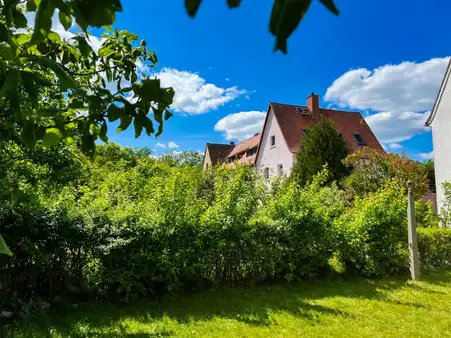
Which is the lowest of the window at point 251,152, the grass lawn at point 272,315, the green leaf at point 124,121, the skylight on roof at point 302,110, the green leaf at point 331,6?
the grass lawn at point 272,315

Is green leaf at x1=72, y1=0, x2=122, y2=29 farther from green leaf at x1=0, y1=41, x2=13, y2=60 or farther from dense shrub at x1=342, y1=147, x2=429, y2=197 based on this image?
dense shrub at x1=342, y1=147, x2=429, y2=197

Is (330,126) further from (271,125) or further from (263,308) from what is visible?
(263,308)

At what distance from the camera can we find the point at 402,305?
6020mm

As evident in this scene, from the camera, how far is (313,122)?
998 inches

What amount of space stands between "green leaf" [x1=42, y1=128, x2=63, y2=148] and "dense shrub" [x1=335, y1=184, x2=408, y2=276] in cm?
724

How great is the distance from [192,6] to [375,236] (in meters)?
8.24

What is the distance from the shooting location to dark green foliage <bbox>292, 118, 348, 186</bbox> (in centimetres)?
1844

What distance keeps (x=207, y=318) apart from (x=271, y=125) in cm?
2296

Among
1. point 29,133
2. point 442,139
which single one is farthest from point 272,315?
point 442,139

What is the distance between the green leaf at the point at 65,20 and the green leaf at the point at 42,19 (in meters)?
0.17

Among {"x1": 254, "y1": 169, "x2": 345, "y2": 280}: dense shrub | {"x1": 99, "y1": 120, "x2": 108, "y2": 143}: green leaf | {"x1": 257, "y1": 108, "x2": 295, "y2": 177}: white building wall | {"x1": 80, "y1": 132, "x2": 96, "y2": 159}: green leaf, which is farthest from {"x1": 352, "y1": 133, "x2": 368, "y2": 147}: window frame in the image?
{"x1": 80, "y1": 132, "x2": 96, "y2": 159}: green leaf

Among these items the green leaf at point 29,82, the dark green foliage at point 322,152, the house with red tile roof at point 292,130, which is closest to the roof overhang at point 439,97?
the dark green foliage at point 322,152

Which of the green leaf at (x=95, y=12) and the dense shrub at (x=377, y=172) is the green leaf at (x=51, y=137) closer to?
the green leaf at (x=95, y=12)

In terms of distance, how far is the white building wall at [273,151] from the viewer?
24908mm
